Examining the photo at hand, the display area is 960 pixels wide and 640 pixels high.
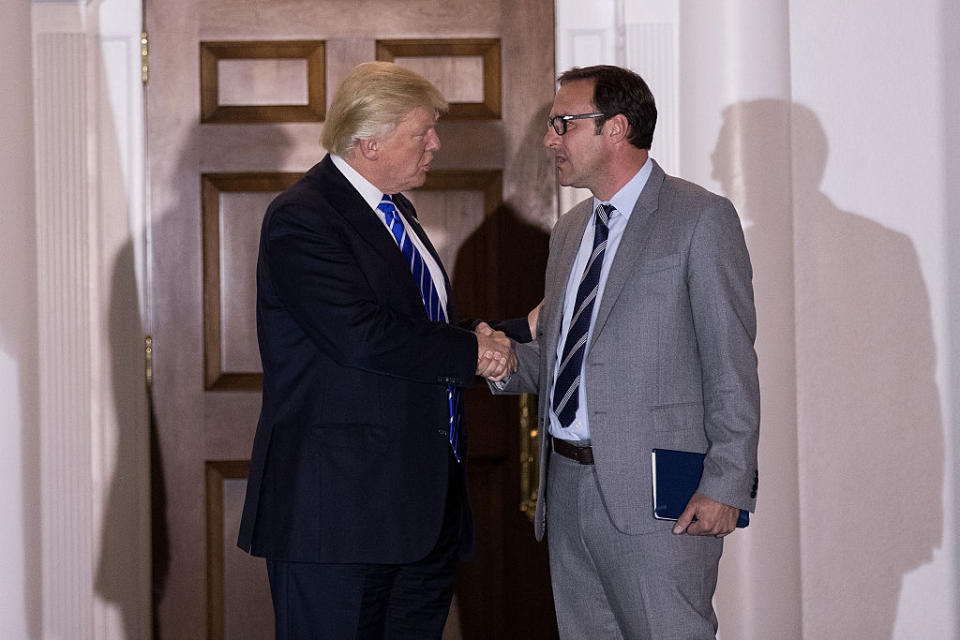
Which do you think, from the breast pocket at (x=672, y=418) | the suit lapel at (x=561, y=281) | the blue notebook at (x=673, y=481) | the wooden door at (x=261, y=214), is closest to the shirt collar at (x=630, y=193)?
the suit lapel at (x=561, y=281)

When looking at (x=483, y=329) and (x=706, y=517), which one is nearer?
(x=706, y=517)

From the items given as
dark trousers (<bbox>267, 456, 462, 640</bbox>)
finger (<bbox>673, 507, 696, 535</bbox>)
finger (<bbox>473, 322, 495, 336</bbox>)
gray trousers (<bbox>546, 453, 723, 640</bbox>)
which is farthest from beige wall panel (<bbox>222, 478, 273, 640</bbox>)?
finger (<bbox>673, 507, 696, 535</bbox>)

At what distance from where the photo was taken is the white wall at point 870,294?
2.96 m

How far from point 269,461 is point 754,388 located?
1107 mm

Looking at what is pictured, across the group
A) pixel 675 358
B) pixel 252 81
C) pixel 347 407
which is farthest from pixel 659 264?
pixel 252 81

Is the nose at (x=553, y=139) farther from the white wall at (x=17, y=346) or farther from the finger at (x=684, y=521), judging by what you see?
the white wall at (x=17, y=346)

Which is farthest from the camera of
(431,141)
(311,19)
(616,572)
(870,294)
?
(311,19)

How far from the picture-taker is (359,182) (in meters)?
2.25

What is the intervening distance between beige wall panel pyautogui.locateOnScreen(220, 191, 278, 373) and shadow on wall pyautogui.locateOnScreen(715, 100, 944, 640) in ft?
6.12

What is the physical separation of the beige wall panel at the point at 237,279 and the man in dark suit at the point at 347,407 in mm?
990

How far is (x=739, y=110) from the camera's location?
2814 mm

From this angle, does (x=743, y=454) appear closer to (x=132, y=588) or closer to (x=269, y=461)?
(x=269, y=461)

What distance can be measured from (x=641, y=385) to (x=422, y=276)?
641 mm

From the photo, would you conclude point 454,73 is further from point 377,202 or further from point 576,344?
point 576,344
